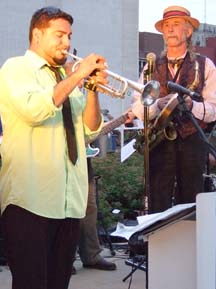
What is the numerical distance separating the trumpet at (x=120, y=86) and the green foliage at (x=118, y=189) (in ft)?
12.3

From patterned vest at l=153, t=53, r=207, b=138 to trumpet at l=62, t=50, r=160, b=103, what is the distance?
90 cm

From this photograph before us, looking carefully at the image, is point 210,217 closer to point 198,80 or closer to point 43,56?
point 43,56

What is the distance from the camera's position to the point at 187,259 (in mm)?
3727

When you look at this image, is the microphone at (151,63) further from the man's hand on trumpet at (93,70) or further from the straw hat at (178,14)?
the man's hand on trumpet at (93,70)

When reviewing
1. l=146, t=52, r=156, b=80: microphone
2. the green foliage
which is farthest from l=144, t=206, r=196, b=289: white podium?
the green foliage

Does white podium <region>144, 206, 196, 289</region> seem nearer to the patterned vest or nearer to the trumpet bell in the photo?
the trumpet bell

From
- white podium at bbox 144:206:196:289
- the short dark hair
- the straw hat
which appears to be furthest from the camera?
the straw hat

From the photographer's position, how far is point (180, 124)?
4.93 m

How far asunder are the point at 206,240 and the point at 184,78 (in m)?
2.08

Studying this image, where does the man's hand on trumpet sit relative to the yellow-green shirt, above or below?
above

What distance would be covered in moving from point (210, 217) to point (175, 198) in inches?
79.3

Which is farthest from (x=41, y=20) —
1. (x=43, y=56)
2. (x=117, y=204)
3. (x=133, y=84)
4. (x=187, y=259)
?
(x=117, y=204)

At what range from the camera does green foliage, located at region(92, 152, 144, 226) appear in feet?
26.5

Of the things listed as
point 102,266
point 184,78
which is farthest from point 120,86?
point 102,266
